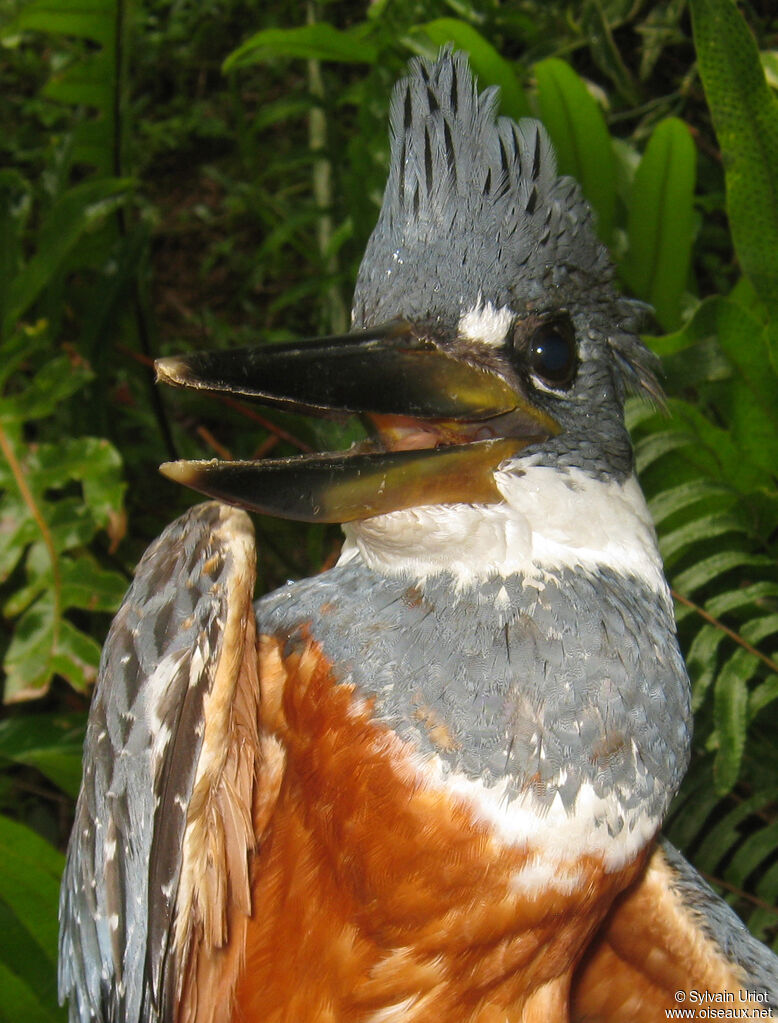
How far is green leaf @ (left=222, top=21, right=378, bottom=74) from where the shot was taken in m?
1.75

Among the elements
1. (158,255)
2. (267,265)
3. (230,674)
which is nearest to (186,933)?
(230,674)

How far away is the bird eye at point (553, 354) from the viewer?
2.80 feet

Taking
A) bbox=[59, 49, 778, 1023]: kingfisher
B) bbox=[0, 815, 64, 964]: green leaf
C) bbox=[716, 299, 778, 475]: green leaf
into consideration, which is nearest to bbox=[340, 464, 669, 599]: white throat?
bbox=[59, 49, 778, 1023]: kingfisher

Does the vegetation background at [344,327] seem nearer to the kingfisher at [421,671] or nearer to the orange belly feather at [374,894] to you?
the kingfisher at [421,671]

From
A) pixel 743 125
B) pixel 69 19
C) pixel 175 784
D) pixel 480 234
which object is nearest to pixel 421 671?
pixel 175 784

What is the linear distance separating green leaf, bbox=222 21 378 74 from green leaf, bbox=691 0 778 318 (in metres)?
0.81

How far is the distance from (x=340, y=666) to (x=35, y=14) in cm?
163

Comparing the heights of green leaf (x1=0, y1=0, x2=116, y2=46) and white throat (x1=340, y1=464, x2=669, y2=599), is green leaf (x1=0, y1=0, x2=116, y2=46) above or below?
above

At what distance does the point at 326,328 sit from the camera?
7.63 ft

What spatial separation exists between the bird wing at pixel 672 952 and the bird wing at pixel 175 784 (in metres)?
0.53

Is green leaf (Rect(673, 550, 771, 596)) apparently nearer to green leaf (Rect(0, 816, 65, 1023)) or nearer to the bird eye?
the bird eye

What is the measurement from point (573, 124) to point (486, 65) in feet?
0.63

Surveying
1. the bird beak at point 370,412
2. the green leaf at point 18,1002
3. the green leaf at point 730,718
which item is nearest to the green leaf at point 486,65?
the bird beak at point 370,412

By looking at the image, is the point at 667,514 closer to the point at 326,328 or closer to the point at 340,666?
the point at 340,666
